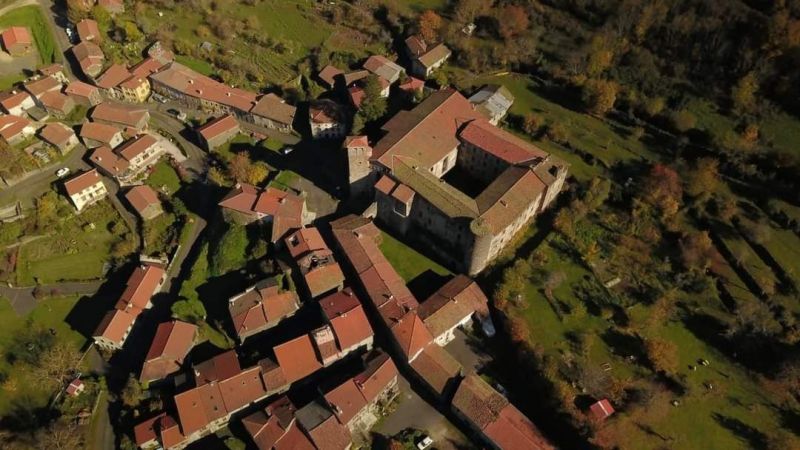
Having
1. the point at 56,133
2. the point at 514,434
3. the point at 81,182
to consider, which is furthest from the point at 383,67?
the point at 514,434

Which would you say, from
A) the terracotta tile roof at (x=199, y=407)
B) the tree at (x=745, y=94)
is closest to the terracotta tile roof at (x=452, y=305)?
the terracotta tile roof at (x=199, y=407)

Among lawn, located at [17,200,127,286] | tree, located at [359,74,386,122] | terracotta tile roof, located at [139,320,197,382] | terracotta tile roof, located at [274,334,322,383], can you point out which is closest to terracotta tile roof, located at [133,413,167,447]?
terracotta tile roof, located at [139,320,197,382]

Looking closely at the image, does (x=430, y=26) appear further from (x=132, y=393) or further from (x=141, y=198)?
(x=132, y=393)

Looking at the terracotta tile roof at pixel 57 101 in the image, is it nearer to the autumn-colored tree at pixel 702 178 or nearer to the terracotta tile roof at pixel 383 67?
the terracotta tile roof at pixel 383 67

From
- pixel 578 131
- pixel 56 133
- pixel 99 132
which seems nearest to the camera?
pixel 578 131

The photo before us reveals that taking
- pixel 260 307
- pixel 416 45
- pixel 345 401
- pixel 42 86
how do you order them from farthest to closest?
pixel 416 45 < pixel 42 86 < pixel 260 307 < pixel 345 401

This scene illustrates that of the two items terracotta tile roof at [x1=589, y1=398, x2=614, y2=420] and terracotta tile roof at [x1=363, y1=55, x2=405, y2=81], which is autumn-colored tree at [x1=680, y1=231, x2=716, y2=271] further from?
terracotta tile roof at [x1=363, y1=55, x2=405, y2=81]
